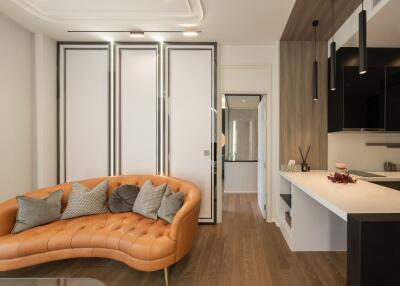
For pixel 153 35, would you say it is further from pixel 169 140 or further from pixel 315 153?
pixel 315 153

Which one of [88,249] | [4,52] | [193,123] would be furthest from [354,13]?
[4,52]

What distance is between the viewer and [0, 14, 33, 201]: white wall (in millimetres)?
2771

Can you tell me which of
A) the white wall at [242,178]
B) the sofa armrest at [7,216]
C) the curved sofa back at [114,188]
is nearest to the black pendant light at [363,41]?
the curved sofa back at [114,188]

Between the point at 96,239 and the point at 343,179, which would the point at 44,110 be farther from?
the point at 343,179

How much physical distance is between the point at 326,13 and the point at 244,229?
312cm

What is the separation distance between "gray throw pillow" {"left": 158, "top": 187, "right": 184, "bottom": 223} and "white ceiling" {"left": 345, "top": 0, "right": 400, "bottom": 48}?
2.93 m

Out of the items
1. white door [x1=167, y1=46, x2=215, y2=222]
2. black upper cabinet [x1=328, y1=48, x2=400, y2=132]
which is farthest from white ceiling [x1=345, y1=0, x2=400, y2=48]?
white door [x1=167, y1=46, x2=215, y2=222]

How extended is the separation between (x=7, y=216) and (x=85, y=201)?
735mm

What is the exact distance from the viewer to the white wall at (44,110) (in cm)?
319

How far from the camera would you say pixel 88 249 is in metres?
2.18

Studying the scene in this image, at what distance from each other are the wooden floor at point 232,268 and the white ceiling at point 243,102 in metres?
3.20

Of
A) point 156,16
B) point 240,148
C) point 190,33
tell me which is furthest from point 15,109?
point 240,148

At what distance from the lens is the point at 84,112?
3.50m

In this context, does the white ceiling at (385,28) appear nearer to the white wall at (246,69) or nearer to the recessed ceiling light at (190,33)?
the white wall at (246,69)
